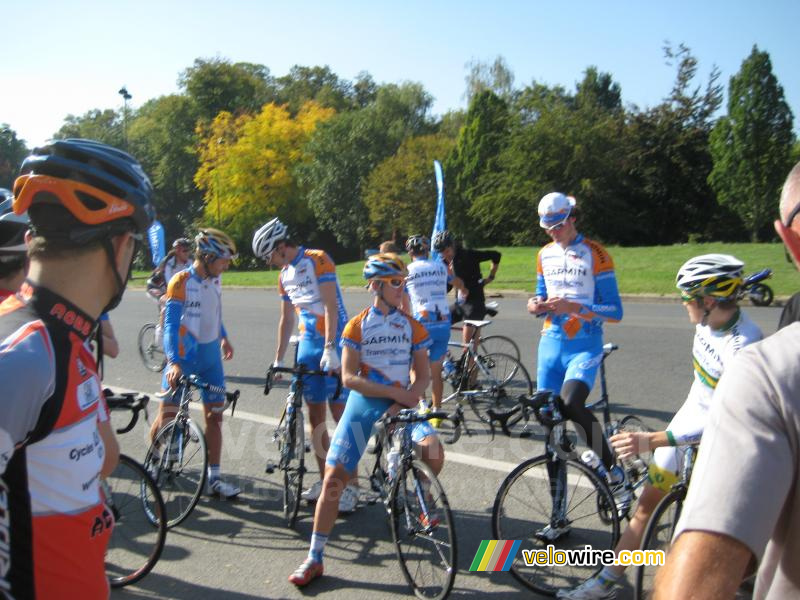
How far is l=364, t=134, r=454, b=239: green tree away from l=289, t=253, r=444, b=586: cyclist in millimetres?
35418

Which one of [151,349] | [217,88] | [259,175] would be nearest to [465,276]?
[151,349]

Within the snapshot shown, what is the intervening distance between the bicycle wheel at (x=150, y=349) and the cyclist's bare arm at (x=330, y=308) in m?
6.44

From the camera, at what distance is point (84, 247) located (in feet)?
6.39

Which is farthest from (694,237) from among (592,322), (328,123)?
(592,322)

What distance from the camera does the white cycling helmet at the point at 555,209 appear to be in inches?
223

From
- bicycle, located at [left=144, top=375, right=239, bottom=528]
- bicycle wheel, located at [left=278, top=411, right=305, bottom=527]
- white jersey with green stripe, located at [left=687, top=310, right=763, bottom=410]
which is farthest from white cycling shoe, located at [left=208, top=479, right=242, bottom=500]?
white jersey with green stripe, located at [left=687, top=310, right=763, bottom=410]

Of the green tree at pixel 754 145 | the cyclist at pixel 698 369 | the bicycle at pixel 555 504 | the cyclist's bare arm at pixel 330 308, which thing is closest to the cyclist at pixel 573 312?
the bicycle at pixel 555 504

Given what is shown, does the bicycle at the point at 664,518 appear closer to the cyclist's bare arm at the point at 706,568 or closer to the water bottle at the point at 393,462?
the water bottle at the point at 393,462

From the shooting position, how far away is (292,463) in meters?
5.71

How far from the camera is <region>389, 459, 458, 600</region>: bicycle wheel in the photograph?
4285mm

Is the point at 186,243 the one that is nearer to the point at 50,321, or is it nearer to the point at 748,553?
the point at 50,321

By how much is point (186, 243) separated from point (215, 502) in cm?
650

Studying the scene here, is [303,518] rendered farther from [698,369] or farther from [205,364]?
[698,369]

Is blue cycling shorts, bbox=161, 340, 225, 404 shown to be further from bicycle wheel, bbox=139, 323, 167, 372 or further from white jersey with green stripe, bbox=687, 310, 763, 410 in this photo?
bicycle wheel, bbox=139, 323, 167, 372
